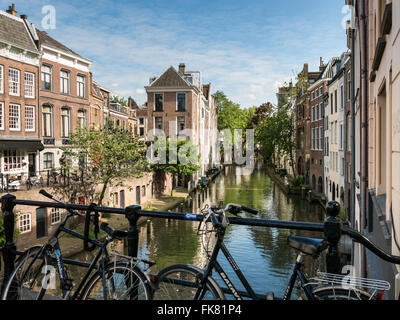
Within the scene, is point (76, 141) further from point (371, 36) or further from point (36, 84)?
point (371, 36)

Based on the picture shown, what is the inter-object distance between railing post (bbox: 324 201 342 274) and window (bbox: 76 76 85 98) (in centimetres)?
3025

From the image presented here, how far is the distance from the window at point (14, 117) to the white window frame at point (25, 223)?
22.8 ft

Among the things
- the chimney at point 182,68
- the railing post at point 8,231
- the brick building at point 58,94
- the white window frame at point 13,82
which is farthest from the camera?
the chimney at point 182,68

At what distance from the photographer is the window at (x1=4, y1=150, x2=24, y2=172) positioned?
23.7 meters

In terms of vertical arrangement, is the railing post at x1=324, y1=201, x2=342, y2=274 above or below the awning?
below

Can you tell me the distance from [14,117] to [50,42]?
7014 millimetres

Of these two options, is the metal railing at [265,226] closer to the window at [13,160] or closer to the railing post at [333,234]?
the railing post at [333,234]

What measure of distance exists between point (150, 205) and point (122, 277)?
29.7m

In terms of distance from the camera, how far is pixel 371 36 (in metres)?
7.86

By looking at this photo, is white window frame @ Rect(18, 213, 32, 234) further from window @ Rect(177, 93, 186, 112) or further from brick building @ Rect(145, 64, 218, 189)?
window @ Rect(177, 93, 186, 112)

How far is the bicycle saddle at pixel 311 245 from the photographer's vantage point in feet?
7.50

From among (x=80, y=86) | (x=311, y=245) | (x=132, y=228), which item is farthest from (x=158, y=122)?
(x=311, y=245)

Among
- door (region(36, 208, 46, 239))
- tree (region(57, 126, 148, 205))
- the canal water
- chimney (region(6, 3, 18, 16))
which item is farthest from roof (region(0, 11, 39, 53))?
the canal water

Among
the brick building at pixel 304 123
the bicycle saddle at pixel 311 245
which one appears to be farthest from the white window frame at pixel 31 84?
the brick building at pixel 304 123
